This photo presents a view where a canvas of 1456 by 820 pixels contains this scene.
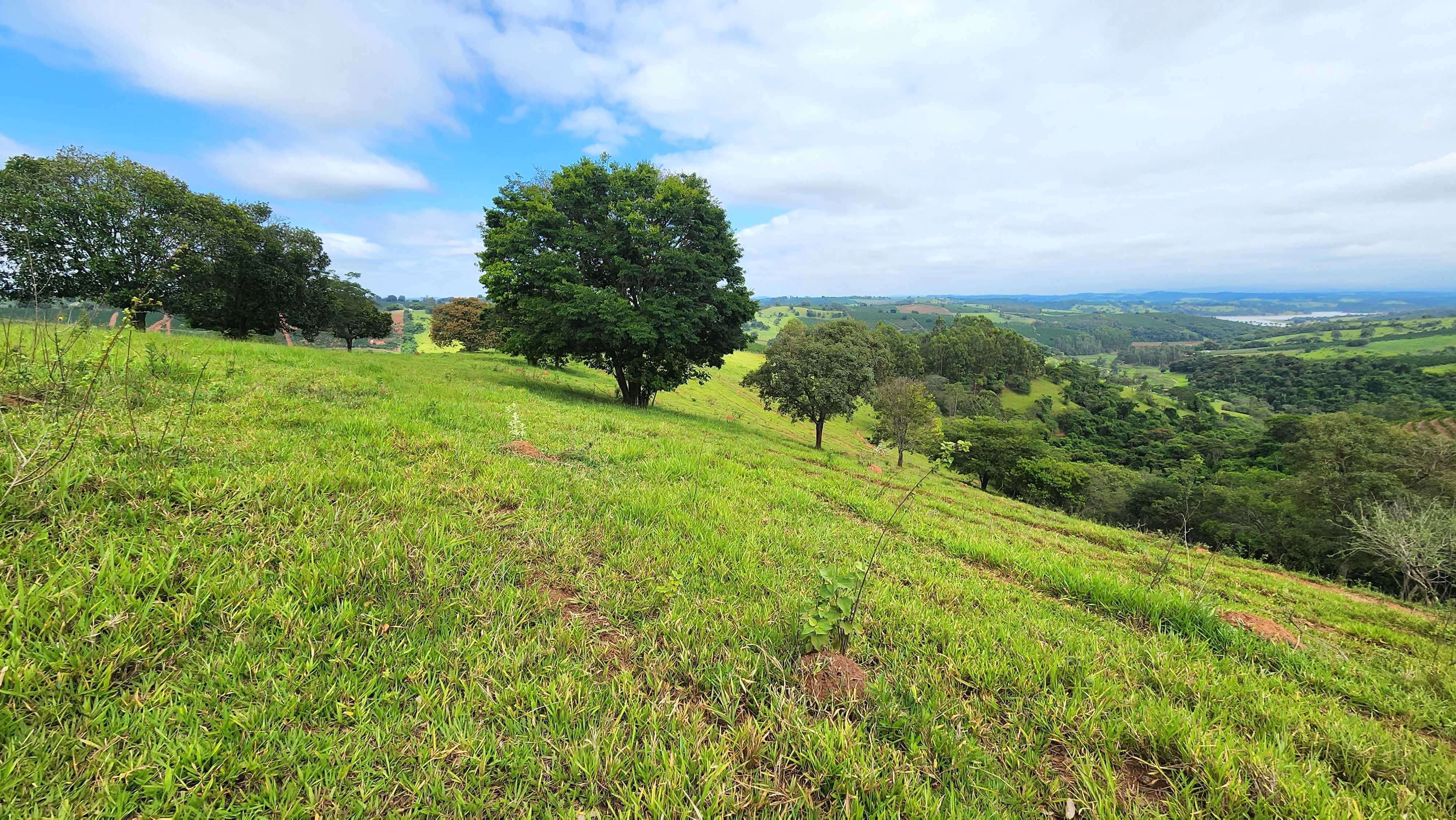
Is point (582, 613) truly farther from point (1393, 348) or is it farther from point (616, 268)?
point (1393, 348)

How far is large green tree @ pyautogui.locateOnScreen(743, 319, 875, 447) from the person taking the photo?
2922 cm

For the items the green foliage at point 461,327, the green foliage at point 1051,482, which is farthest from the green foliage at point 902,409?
the green foliage at point 461,327

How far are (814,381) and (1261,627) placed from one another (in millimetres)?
24942

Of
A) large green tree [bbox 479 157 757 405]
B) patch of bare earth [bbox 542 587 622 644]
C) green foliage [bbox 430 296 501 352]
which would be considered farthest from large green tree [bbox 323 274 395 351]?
patch of bare earth [bbox 542 587 622 644]

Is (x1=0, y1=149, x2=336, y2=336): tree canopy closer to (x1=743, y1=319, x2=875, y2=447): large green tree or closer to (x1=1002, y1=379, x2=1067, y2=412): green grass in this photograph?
Answer: (x1=743, y1=319, x2=875, y2=447): large green tree

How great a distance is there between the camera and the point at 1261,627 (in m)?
4.30

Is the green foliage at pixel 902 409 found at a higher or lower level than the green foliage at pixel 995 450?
higher

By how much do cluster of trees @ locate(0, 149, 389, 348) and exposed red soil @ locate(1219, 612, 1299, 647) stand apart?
31.1 meters

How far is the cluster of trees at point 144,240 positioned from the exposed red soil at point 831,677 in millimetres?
28263

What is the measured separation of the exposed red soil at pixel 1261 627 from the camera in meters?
4.03

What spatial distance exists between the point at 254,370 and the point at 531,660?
1098 cm

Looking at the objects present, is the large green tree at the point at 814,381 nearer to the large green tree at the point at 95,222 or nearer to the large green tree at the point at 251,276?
the large green tree at the point at 95,222

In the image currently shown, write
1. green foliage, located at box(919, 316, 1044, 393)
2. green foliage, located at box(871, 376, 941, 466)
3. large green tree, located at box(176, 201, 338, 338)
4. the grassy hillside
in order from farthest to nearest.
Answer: green foliage, located at box(919, 316, 1044, 393) → green foliage, located at box(871, 376, 941, 466) → large green tree, located at box(176, 201, 338, 338) → the grassy hillside

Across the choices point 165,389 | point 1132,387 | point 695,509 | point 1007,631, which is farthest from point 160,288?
point 1132,387
